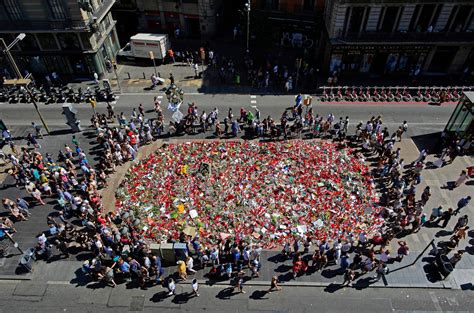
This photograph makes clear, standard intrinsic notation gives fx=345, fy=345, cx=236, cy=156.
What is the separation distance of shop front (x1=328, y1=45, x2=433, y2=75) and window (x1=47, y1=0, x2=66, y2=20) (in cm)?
2723

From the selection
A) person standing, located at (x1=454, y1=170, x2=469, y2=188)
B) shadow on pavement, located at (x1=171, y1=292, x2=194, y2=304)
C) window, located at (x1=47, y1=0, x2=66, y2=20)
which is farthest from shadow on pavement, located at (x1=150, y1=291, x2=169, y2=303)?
window, located at (x1=47, y1=0, x2=66, y2=20)

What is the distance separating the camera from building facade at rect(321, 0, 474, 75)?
33.7 meters

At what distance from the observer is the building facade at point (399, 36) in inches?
1326

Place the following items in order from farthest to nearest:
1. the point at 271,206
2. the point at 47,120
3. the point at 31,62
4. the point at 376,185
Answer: the point at 31,62, the point at 47,120, the point at 376,185, the point at 271,206

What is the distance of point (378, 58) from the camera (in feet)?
123

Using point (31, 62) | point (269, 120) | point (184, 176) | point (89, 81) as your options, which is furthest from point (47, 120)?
point (269, 120)

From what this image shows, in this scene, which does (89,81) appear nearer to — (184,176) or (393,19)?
(184,176)

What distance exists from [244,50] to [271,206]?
25.2 m

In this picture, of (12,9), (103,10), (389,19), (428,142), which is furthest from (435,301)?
(12,9)

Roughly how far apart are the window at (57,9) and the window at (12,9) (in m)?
3.17

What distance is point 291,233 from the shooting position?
72.3ft

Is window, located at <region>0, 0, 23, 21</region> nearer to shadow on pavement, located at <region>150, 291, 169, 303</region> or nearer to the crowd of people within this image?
the crowd of people

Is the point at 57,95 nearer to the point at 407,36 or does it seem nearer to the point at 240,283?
the point at 240,283

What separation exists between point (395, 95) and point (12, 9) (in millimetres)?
38742
